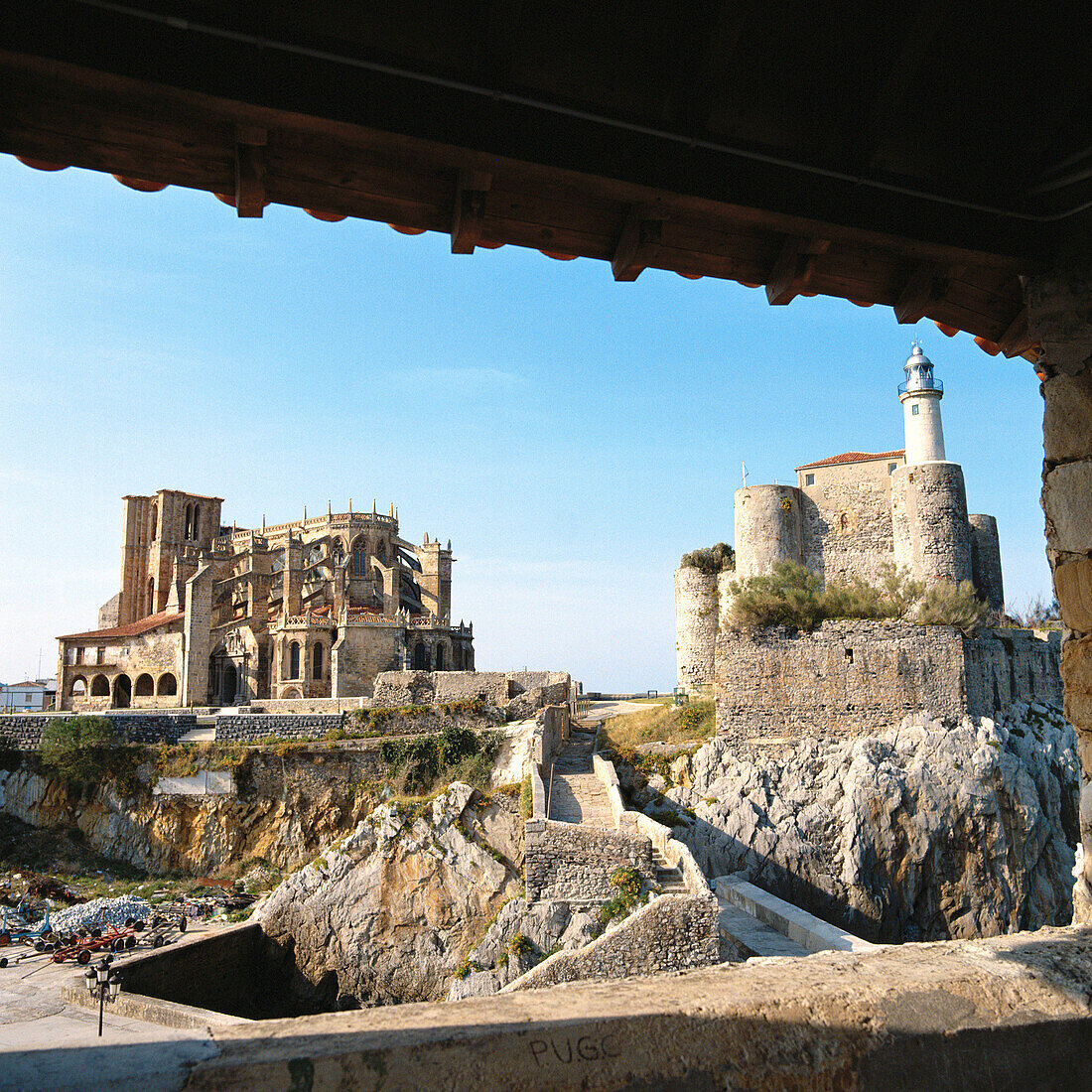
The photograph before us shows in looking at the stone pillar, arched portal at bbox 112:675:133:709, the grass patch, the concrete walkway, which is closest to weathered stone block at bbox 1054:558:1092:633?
the stone pillar

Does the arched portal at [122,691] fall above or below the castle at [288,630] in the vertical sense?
below

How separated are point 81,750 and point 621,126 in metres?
22.4

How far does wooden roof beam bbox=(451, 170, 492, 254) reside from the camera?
310 centimetres

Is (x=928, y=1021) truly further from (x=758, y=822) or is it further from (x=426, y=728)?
(x=426, y=728)

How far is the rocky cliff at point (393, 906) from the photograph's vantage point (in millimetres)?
14422

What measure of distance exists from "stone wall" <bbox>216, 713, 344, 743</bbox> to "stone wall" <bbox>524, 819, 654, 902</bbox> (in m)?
9.62

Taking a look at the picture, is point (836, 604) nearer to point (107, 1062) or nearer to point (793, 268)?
point (793, 268)

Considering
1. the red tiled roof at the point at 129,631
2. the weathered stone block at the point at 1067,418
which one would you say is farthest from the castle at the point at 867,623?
the red tiled roof at the point at 129,631

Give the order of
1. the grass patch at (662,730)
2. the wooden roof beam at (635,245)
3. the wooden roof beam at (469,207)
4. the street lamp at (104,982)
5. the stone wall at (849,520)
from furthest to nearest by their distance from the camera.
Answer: the stone wall at (849,520) → the grass patch at (662,730) → the street lamp at (104,982) → the wooden roof beam at (635,245) → the wooden roof beam at (469,207)

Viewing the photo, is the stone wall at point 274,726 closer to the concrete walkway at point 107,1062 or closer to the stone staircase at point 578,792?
the stone staircase at point 578,792

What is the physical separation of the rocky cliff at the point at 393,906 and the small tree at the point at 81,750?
8.37 m

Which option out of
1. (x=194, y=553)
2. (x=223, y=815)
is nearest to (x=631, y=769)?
(x=223, y=815)

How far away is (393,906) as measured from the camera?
1489 cm

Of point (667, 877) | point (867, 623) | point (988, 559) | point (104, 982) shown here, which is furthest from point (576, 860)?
point (988, 559)
